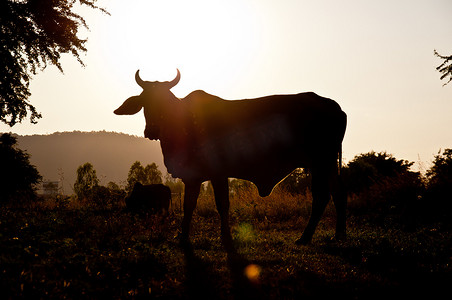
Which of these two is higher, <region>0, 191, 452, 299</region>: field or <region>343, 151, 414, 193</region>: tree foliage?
<region>343, 151, 414, 193</region>: tree foliage

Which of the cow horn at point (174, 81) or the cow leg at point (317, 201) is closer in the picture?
the cow horn at point (174, 81)

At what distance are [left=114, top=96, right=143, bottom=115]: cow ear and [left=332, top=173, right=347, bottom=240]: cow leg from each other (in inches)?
165

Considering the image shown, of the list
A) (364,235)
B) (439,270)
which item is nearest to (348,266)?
(439,270)

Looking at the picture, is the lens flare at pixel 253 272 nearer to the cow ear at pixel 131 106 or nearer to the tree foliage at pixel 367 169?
the cow ear at pixel 131 106

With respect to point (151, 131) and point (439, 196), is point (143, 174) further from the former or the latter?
point (151, 131)

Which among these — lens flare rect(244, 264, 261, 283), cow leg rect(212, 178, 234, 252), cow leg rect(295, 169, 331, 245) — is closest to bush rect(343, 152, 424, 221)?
cow leg rect(295, 169, 331, 245)

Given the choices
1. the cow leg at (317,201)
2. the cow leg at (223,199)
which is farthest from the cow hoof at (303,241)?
the cow leg at (223,199)

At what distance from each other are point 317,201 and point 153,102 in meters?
3.59

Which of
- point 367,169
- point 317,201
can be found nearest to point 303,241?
point 317,201

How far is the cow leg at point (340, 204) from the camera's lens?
7.52m

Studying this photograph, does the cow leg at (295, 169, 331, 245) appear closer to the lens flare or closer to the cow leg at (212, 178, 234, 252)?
the cow leg at (212, 178, 234, 252)

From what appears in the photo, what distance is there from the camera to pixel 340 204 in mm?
7680

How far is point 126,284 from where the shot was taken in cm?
402

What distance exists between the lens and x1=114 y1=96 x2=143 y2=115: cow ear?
22.9ft
